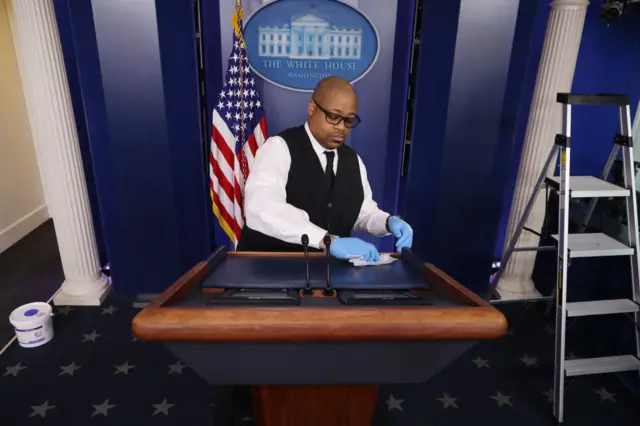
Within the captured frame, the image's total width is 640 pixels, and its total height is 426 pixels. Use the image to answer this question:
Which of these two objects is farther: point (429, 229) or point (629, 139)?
point (429, 229)

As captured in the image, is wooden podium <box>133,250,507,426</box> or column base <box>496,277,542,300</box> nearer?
wooden podium <box>133,250,507,426</box>

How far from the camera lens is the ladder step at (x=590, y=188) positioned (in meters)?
2.19

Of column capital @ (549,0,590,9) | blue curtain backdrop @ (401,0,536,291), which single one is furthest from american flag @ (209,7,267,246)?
column capital @ (549,0,590,9)

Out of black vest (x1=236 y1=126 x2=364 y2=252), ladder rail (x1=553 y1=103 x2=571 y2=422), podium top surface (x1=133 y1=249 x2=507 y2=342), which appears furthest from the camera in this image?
ladder rail (x1=553 y1=103 x2=571 y2=422)

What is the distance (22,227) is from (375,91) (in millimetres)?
3545

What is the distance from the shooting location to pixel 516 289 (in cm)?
326

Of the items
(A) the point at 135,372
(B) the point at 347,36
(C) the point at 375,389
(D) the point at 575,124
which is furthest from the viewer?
(D) the point at 575,124

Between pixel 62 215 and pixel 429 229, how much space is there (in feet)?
8.05

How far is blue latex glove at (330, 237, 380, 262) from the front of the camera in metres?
1.56

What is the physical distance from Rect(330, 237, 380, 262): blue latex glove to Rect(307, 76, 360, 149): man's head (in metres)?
0.54

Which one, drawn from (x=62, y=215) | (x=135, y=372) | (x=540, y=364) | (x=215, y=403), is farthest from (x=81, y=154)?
(x=540, y=364)

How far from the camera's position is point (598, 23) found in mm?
3029

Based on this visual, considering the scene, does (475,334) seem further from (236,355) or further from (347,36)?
(347,36)

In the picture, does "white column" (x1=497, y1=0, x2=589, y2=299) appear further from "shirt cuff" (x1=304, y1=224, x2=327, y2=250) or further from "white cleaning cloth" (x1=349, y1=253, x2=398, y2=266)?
"shirt cuff" (x1=304, y1=224, x2=327, y2=250)
